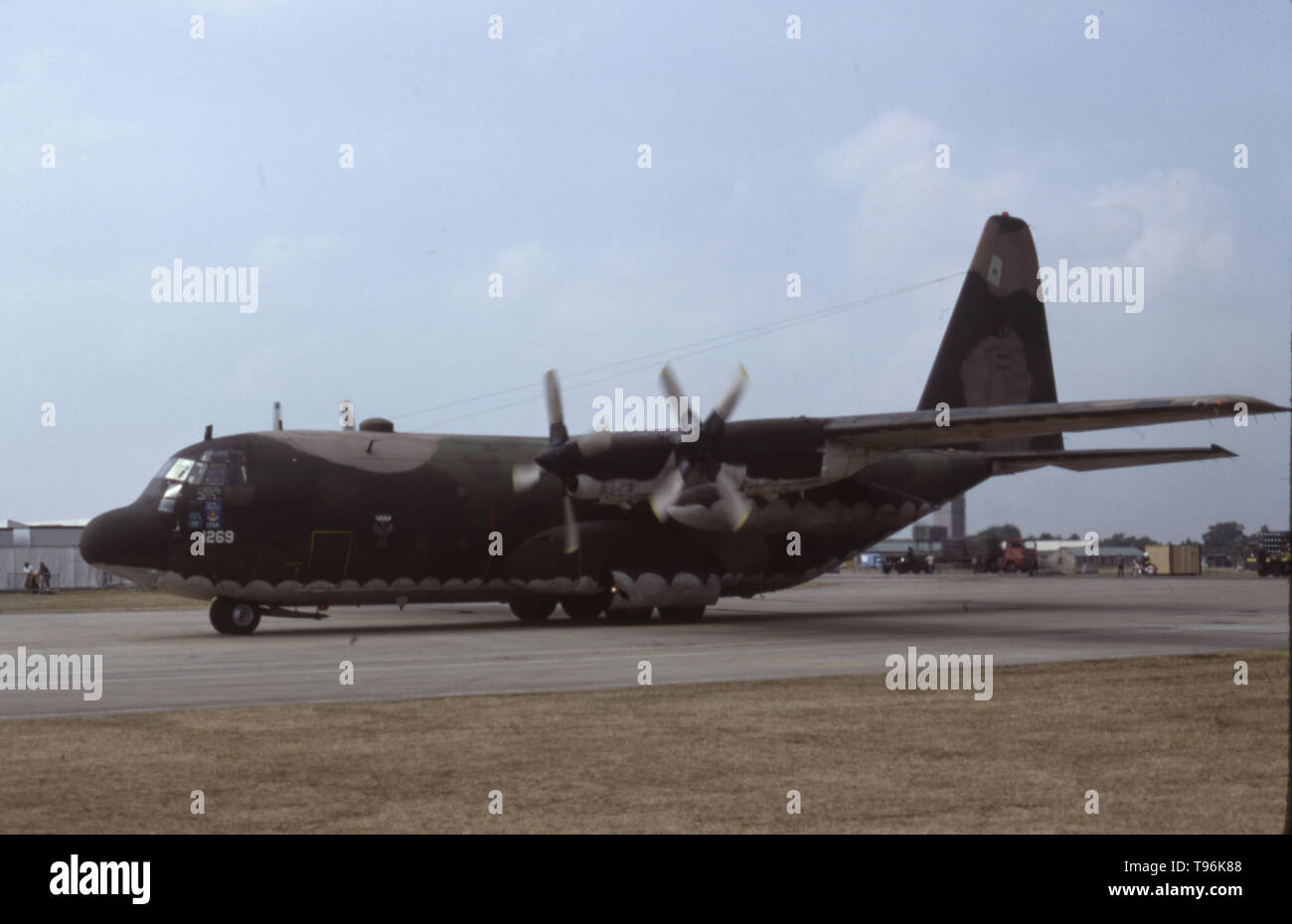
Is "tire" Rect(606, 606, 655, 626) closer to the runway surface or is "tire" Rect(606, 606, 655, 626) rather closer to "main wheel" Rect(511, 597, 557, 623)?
the runway surface

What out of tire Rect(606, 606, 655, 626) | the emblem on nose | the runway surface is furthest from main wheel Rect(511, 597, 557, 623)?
the emblem on nose

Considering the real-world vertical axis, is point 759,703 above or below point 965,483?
below

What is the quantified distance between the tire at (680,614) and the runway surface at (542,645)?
55 centimetres

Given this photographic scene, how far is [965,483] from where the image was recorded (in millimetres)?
32469

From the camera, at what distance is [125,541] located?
25094 millimetres

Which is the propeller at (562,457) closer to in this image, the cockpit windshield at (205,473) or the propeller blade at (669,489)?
the propeller blade at (669,489)

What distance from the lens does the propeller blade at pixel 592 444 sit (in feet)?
84.8

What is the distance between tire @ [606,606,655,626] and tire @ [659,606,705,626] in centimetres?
38

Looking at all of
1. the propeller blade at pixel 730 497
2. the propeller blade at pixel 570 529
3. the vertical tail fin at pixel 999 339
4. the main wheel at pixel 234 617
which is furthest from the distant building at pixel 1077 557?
the main wheel at pixel 234 617

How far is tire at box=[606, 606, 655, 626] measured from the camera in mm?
30203
